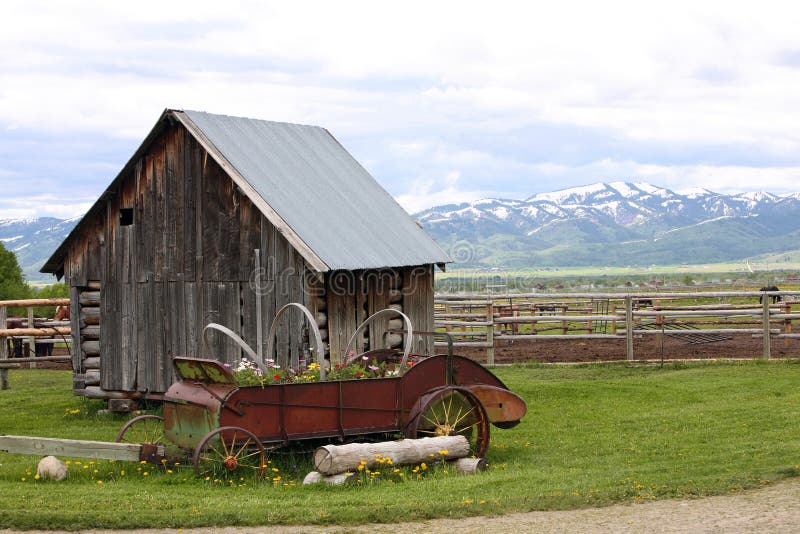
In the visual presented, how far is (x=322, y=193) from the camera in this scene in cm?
1984

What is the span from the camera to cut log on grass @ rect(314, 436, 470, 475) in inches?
480

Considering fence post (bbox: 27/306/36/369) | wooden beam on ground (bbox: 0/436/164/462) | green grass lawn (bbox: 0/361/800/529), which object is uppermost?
fence post (bbox: 27/306/36/369)

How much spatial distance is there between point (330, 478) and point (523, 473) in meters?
2.39

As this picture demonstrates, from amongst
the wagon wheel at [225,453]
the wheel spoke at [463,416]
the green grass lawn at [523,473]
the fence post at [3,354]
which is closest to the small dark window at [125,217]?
the green grass lawn at [523,473]

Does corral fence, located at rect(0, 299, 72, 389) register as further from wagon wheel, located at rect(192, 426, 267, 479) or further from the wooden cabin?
wagon wheel, located at rect(192, 426, 267, 479)

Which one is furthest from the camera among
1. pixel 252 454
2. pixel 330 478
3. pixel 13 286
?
pixel 13 286

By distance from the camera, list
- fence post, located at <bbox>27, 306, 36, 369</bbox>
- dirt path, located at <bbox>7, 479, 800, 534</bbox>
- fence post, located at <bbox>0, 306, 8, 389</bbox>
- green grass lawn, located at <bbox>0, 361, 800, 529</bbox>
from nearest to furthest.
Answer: dirt path, located at <bbox>7, 479, 800, 534</bbox> < green grass lawn, located at <bbox>0, 361, 800, 529</bbox> < fence post, located at <bbox>0, 306, 8, 389</bbox> < fence post, located at <bbox>27, 306, 36, 369</bbox>

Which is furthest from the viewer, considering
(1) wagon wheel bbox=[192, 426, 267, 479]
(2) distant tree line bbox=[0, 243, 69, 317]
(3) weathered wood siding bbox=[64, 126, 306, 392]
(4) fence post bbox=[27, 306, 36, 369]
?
(2) distant tree line bbox=[0, 243, 69, 317]

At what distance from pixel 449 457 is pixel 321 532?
3494mm

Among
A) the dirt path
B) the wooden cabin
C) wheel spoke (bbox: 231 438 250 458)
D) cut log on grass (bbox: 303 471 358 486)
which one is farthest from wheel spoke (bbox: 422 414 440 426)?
the wooden cabin

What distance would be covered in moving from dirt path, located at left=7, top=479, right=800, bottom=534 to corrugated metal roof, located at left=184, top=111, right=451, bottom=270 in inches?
272

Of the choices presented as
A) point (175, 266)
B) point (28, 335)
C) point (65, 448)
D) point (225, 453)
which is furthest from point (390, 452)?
point (28, 335)

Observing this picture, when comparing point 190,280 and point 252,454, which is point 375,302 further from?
point 252,454

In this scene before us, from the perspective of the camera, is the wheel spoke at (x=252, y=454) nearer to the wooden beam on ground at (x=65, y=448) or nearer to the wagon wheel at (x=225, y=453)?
the wagon wheel at (x=225, y=453)
